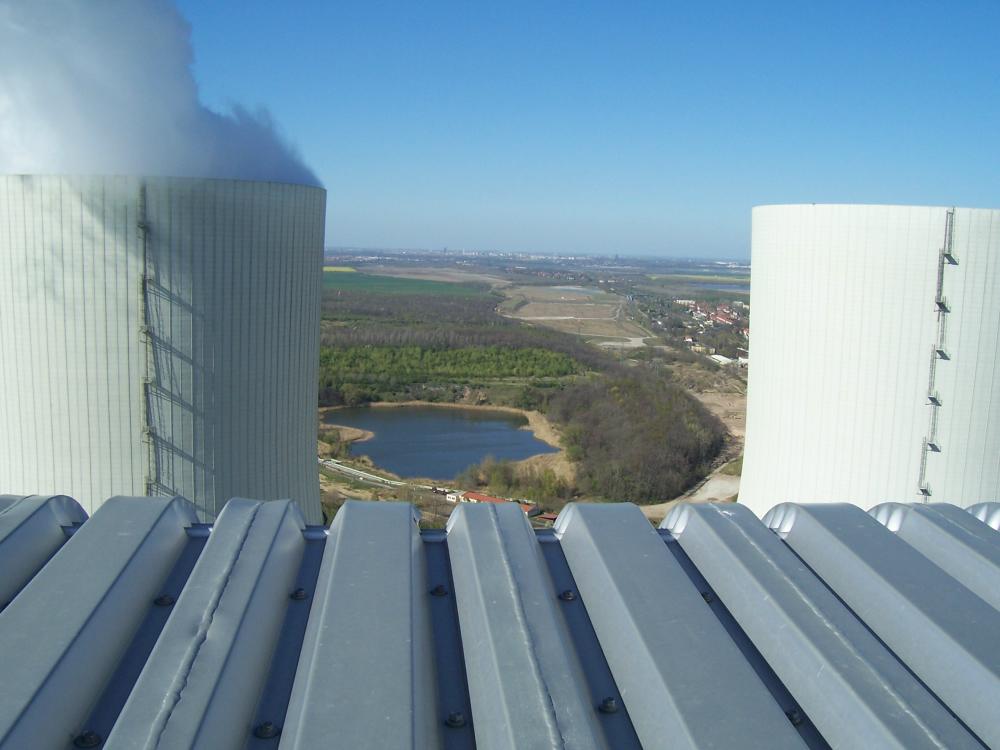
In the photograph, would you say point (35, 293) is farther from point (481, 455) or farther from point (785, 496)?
point (481, 455)

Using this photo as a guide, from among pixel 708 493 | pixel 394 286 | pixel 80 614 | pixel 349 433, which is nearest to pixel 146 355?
pixel 80 614

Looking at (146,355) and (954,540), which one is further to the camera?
(146,355)

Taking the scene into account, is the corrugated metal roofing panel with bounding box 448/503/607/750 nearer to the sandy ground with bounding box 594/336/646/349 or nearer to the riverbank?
the riverbank

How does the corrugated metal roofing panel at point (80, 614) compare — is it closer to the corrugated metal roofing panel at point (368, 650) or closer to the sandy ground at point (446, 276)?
the corrugated metal roofing panel at point (368, 650)

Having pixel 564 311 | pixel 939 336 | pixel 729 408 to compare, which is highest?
pixel 939 336

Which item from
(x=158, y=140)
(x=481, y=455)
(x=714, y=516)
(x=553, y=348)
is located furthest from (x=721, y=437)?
(x=714, y=516)

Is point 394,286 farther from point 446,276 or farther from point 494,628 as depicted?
point 494,628

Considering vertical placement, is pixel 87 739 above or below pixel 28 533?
below
